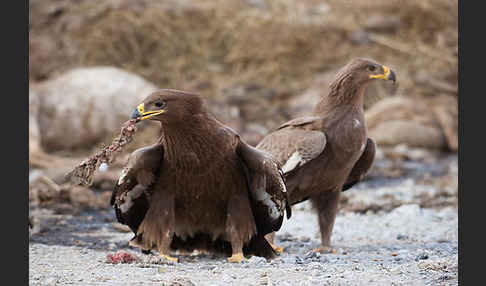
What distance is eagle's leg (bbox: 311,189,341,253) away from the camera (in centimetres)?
555

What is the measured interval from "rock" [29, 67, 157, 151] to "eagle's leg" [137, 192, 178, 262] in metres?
6.24

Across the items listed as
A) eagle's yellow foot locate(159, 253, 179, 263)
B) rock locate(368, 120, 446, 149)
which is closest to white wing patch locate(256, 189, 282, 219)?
eagle's yellow foot locate(159, 253, 179, 263)

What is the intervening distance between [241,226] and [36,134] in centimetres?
589

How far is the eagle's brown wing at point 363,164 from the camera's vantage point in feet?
18.7

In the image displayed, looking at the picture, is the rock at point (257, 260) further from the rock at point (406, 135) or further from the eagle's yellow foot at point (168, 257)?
the rock at point (406, 135)

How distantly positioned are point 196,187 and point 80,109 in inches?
261

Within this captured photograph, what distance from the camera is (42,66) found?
11.6 metres

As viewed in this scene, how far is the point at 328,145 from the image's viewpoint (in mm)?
5324

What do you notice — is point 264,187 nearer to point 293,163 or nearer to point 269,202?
point 269,202

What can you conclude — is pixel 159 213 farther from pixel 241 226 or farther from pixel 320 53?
pixel 320 53

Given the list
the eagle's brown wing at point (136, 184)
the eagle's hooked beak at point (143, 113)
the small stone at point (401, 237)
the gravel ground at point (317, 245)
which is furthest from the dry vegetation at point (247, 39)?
the eagle's hooked beak at point (143, 113)

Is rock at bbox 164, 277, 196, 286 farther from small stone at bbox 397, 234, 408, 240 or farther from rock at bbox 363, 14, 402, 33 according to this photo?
rock at bbox 363, 14, 402, 33

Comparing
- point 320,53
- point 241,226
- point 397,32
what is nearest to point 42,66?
point 320,53

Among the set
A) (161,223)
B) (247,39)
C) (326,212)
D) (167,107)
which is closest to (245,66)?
(247,39)
